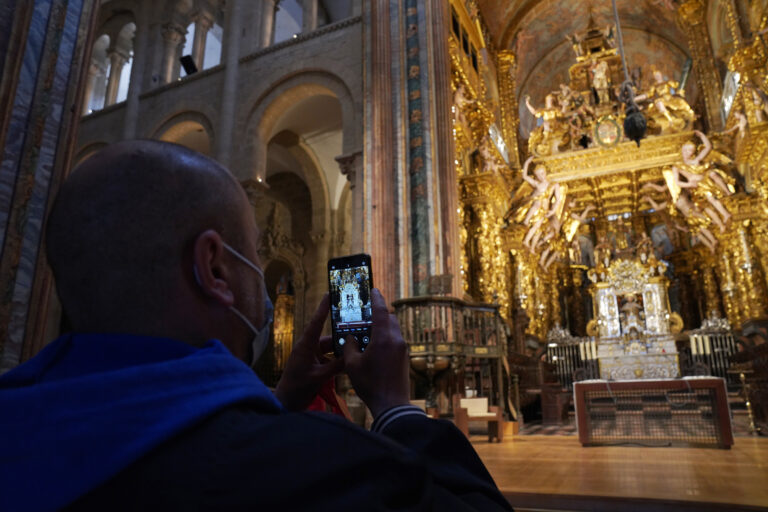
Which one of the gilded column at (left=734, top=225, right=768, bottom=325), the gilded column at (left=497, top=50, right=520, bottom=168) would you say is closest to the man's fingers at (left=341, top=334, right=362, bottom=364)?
the gilded column at (left=734, top=225, right=768, bottom=325)

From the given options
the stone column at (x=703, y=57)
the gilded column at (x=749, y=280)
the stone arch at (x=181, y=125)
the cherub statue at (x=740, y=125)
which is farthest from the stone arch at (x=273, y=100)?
the gilded column at (x=749, y=280)

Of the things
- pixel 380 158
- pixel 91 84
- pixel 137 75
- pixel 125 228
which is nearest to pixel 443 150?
pixel 380 158

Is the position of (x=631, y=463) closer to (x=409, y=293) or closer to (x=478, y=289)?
(x=409, y=293)

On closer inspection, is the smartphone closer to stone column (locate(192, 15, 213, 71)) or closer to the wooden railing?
the wooden railing

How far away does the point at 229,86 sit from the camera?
13.2 metres

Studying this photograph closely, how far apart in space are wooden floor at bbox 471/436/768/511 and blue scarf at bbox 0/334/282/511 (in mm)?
2763

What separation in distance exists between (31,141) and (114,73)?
14.0 m

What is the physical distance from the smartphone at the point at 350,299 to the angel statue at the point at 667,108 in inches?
615

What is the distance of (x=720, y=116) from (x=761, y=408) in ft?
32.1

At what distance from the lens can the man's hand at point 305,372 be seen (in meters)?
1.16

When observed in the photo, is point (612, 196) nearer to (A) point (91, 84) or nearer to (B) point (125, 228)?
(A) point (91, 84)

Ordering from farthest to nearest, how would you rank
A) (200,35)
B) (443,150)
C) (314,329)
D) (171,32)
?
1. (200,35)
2. (171,32)
3. (443,150)
4. (314,329)

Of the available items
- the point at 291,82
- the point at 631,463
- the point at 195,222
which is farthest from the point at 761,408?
the point at 291,82

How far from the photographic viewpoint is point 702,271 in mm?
18844
